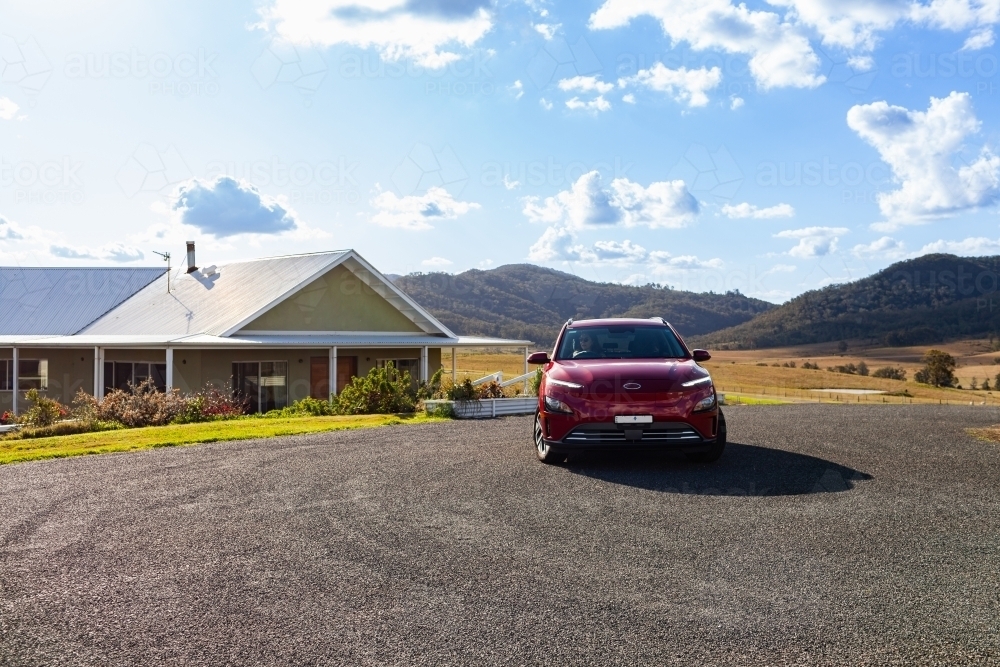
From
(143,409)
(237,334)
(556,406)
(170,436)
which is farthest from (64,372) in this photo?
(556,406)

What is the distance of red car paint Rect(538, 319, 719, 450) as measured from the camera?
9070 mm

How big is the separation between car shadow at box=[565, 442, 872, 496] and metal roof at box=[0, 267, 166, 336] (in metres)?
23.4

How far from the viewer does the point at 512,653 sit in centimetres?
393

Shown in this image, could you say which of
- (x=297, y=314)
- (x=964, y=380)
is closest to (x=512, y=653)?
(x=297, y=314)

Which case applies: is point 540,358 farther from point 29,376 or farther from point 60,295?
point 60,295

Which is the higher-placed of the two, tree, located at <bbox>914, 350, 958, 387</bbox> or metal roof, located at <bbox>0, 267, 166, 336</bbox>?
metal roof, located at <bbox>0, 267, 166, 336</bbox>

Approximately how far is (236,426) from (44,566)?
9.61m

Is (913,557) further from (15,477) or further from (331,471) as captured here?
(15,477)

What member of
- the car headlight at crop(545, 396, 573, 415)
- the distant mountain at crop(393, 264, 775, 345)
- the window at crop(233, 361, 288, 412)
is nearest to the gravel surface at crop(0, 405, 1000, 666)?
the car headlight at crop(545, 396, 573, 415)

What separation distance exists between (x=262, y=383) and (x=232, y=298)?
3.04m

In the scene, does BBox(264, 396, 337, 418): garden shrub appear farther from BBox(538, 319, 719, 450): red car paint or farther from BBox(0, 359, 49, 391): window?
BBox(0, 359, 49, 391): window

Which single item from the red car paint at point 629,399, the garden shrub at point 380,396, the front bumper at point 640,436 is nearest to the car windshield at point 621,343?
the red car paint at point 629,399

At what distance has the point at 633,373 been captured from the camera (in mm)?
9344

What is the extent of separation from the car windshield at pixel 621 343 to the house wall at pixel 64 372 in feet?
67.3
